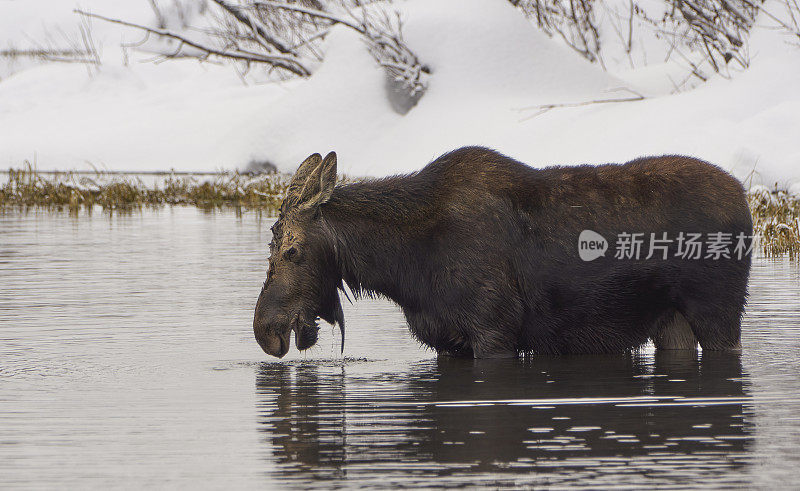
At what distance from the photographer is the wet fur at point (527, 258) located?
7184 millimetres

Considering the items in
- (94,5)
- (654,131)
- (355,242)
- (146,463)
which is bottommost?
(146,463)

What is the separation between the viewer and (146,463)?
15.2 feet

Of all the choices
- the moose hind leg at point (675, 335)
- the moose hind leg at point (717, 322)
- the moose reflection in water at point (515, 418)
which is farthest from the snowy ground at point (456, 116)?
the moose reflection in water at point (515, 418)

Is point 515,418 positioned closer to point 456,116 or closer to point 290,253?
point 290,253

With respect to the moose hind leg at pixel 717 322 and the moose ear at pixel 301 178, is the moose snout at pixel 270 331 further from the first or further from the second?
the moose hind leg at pixel 717 322

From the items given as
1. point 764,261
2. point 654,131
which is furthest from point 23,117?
point 764,261

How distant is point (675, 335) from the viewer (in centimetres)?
775

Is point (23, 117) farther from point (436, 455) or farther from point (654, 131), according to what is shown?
point (436, 455)

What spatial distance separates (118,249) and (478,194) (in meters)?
8.61

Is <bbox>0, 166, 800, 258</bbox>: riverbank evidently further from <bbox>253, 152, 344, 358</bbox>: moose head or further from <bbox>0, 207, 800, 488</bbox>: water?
<bbox>253, 152, 344, 358</bbox>: moose head

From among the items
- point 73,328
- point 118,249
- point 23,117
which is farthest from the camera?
point 23,117

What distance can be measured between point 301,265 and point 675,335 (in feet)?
7.60
